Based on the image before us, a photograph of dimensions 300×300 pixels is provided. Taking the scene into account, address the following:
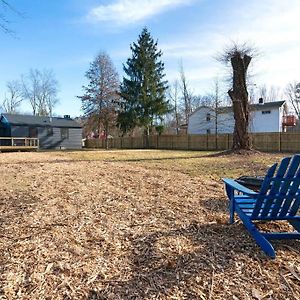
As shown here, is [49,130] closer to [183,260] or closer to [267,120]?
[267,120]

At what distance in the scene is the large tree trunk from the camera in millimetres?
16125

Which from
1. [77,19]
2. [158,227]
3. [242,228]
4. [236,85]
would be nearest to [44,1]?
[77,19]

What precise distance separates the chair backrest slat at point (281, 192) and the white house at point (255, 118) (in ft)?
92.0

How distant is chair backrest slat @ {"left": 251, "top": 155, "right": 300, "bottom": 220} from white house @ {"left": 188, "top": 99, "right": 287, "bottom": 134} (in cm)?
2804

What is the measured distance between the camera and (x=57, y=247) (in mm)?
3094

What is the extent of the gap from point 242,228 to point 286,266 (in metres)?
0.89

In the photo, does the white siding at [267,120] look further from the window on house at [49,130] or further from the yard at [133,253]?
the yard at [133,253]

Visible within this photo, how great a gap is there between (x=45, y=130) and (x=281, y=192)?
32782 millimetres

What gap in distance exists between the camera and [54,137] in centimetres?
3366

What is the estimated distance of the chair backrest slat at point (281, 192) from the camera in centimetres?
278

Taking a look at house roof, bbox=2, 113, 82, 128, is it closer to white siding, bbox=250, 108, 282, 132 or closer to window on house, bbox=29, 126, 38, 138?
window on house, bbox=29, 126, 38, 138

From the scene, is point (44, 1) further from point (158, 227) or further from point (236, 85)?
point (236, 85)

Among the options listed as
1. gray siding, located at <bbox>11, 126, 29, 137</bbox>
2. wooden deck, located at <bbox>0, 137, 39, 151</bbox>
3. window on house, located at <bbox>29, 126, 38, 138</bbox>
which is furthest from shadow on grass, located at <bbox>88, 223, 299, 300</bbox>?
window on house, located at <bbox>29, 126, 38, 138</bbox>

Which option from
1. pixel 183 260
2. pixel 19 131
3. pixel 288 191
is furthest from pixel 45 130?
pixel 288 191
